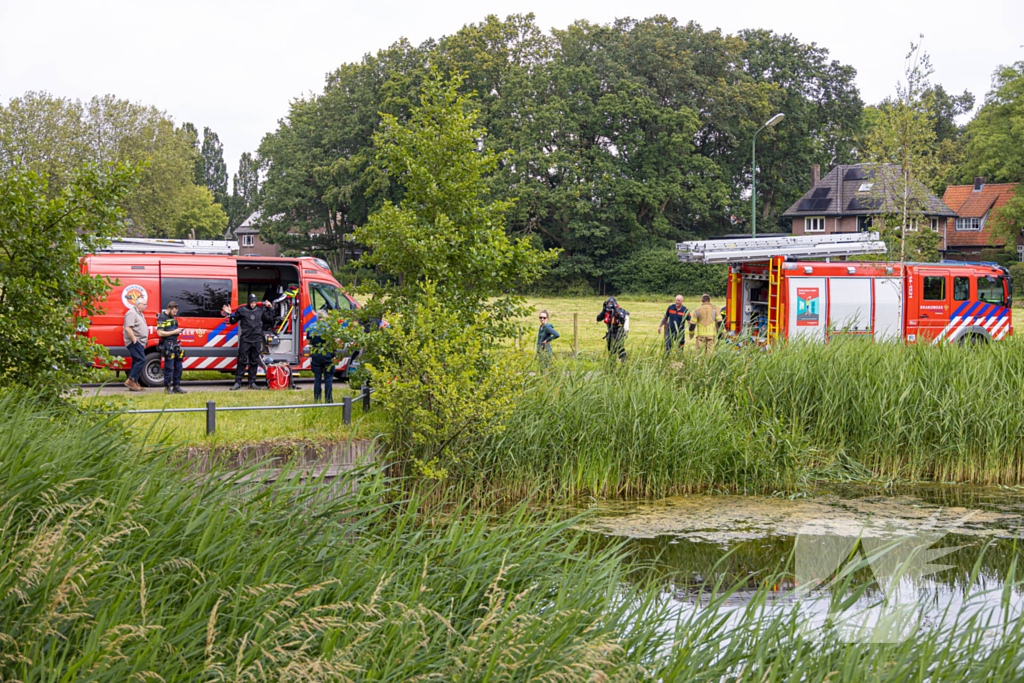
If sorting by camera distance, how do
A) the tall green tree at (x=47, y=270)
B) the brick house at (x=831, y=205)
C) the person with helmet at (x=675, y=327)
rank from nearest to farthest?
the tall green tree at (x=47, y=270)
the person with helmet at (x=675, y=327)
the brick house at (x=831, y=205)

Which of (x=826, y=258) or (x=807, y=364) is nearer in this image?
(x=807, y=364)

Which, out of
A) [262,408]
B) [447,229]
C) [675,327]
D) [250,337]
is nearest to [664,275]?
[675,327]

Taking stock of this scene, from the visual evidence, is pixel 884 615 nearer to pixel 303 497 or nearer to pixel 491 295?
pixel 303 497

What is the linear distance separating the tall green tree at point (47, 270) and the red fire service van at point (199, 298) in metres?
7.22

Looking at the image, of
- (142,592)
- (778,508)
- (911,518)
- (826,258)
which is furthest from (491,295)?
(826,258)

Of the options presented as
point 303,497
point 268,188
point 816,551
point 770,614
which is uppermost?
point 268,188

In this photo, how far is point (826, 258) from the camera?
1920 centimetres

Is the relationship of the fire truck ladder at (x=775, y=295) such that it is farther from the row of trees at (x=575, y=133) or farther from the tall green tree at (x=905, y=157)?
the row of trees at (x=575, y=133)

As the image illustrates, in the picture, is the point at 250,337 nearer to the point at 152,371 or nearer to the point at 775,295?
the point at 152,371

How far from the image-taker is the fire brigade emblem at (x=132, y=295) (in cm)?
1427

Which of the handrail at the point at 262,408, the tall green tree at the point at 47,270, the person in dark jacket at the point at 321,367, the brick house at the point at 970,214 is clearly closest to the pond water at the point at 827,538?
the handrail at the point at 262,408

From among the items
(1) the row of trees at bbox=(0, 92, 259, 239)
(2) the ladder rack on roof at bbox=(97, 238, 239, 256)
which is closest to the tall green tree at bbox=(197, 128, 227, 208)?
(1) the row of trees at bbox=(0, 92, 259, 239)

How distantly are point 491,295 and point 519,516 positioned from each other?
558 centimetres

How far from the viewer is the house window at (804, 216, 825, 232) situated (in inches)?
2339
